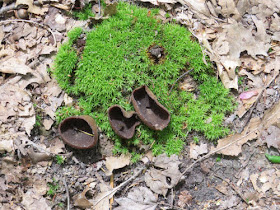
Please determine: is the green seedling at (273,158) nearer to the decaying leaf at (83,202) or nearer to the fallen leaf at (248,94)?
the fallen leaf at (248,94)

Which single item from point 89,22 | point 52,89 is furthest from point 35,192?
point 89,22

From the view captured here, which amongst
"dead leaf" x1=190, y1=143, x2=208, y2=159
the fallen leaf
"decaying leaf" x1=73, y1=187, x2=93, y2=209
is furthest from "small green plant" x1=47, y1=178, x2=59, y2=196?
the fallen leaf

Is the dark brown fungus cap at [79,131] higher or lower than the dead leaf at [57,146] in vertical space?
higher

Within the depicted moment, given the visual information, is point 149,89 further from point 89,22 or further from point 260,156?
point 260,156

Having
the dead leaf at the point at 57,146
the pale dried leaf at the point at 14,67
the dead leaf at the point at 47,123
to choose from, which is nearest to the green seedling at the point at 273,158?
the dead leaf at the point at 57,146

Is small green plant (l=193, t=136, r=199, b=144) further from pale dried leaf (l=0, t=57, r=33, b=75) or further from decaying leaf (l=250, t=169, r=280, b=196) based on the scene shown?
pale dried leaf (l=0, t=57, r=33, b=75)
